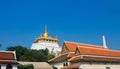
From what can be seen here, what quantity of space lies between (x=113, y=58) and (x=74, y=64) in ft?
23.3

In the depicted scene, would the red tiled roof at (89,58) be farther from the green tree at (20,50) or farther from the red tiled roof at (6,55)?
the green tree at (20,50)

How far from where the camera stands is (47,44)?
6738 cm

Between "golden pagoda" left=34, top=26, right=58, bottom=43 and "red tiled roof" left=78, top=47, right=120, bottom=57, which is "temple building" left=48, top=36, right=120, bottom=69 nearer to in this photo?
"red tiled roof" left=78, top=47, right=120, bottom=57

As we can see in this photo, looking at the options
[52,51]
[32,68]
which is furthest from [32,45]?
[32,68]

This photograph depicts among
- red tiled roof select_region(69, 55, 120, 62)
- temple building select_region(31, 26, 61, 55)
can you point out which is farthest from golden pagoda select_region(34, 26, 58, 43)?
red tiled roof select_region(69, 55, 120, 62)

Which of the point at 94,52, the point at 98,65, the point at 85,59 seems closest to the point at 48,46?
the point at 94,52

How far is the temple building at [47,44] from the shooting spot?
6569 cm

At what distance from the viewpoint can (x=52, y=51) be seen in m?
64.4

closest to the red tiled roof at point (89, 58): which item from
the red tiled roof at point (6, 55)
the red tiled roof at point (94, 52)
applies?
the red tiled roof at point (94, 52)

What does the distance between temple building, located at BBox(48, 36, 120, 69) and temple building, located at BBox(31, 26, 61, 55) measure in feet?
85.6

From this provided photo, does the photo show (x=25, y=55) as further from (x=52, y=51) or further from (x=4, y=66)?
(x=52, y=51)

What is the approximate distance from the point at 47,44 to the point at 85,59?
36.3 metres

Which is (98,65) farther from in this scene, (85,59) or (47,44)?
(47,44)

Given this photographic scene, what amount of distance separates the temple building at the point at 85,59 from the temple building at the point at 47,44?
26094mm
